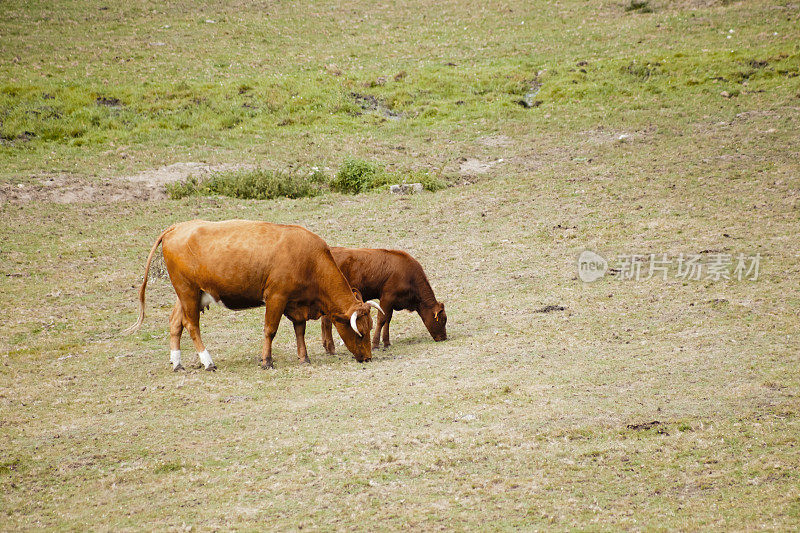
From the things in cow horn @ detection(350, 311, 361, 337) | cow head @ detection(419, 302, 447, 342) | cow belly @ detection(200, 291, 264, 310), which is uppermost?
→ cow belly @ detection(200, 291, 264, 310)

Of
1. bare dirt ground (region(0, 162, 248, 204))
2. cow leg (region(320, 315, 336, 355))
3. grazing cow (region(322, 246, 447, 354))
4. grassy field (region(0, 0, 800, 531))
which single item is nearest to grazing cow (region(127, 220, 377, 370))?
cow leg (region(320, 315, 336, 355))

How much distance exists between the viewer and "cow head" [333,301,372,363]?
38.8ft

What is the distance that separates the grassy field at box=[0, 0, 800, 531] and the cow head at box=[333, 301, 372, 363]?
0.60 m

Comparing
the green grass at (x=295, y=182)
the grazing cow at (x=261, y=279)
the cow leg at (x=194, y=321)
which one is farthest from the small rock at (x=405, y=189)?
the cow leg at (x=194, y=321)

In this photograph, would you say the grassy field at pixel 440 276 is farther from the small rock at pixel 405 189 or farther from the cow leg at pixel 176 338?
the small rock at pixel 405 189

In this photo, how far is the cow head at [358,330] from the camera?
38.8 feet

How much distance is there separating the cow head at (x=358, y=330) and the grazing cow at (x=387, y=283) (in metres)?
0.86

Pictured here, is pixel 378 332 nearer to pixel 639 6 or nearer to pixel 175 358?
pixel 175 358

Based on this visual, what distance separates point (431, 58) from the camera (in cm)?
3428

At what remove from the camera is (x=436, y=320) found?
12805 mm

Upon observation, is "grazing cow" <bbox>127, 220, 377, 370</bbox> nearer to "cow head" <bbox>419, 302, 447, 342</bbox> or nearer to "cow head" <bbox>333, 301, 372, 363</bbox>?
"cow head" <bbox>333, 301, 372, 363</bbox>

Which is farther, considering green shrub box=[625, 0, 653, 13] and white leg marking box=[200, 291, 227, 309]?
green shrub box=[625, 0, 653, 13]

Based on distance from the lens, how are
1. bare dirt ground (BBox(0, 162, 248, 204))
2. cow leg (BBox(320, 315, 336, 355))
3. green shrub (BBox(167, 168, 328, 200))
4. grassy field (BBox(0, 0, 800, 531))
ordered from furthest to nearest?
green shrub (BBox(167, 168, 328, 200)) < bare dirt ground (BBox(0, 162, 248, 204)) < cow leg (BBox(320, 315, 336, 355)) < grassy field (BBox(0, 0, 800, 531))

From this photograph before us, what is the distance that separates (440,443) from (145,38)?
33.0m
